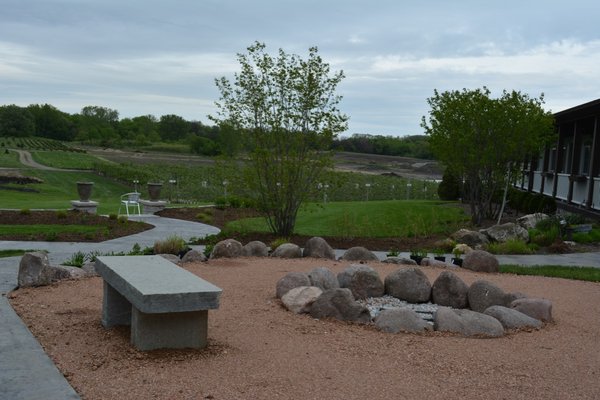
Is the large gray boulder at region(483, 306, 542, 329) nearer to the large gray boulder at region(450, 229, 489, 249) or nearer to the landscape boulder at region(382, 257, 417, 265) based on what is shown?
the landscape boulder at region(382, 257, 417, 265)

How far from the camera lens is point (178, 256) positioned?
1062 cm

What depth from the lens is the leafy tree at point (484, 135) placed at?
58.2 feet

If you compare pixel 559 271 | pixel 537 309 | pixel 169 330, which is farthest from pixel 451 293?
pixel 559 271

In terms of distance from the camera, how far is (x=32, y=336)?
5816mm

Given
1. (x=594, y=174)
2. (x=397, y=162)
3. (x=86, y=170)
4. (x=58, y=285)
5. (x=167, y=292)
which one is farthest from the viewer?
(x=397, y=162)

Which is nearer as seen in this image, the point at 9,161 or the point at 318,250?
the point at 318,250

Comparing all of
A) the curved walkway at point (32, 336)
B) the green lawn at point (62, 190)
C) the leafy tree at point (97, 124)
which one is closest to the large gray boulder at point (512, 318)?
the curved walkway at point (32, 336)

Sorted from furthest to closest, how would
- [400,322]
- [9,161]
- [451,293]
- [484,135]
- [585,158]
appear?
[9,161] < [585,158] < [484,135] < [451,293] < [400,322]

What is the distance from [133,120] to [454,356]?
115m

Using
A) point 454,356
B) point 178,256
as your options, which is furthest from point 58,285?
point 454,356

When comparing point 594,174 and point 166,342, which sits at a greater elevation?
point 594,174

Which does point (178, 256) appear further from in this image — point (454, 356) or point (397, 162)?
point (397, 162)

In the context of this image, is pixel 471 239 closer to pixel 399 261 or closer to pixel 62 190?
pixel 399 261

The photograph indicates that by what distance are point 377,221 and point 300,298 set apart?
11355 mm
